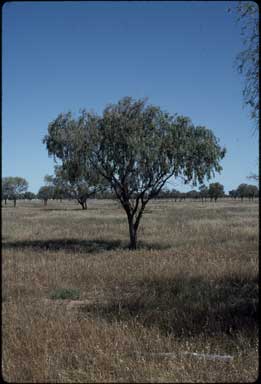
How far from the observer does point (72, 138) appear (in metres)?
19.7

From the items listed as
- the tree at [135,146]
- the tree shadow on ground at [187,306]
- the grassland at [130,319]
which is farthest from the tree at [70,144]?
the tree shadow on ground at [187,306]

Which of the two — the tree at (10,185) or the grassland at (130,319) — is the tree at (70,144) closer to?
the tree at (10,185)

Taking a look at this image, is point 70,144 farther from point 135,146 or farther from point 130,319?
point 130,319

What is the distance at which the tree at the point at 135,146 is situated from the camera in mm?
19344

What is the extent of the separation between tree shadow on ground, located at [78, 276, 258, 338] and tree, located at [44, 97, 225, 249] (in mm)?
9482

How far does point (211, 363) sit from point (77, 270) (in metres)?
8.31

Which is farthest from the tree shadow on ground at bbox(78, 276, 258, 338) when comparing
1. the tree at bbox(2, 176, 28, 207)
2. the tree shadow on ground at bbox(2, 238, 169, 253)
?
the tree shadow on ground at bbox(2, 238, 169, 253)

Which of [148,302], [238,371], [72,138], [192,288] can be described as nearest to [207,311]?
[148,302]

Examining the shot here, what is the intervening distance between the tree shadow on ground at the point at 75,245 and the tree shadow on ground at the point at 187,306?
28.7 ft

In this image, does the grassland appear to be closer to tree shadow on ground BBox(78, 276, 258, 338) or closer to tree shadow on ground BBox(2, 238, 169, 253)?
tree shadow on ground BBox(78, 276, 258, 338)

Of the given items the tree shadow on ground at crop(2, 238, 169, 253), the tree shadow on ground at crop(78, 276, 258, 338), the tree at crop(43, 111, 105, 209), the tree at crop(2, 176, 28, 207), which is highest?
the tree at crop(43, 111, 105, 209)

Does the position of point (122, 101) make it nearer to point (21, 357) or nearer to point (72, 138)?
point (72, 138)

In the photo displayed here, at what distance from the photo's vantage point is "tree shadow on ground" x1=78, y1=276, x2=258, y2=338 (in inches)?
262

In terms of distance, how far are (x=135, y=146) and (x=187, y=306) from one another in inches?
474
